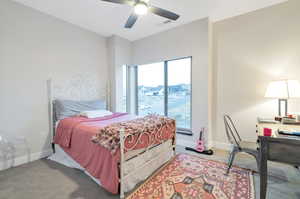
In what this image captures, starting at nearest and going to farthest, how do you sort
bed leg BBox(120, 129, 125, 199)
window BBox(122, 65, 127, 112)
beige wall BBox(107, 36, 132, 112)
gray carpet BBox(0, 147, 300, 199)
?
bed leg BBox(120, 129, 125, 199), gray carpet BBox(0, 147, 300, 199), beige wall BBox(107, 36, 132, 112), window BBox(122, 65, 127, 112)

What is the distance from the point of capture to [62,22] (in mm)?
3049

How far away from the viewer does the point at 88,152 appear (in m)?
1.96

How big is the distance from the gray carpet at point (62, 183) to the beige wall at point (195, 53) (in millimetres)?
1136

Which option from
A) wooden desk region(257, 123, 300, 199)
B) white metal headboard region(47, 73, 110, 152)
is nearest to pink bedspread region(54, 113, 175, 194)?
white metal headboard region(47, 73, 110, 152)

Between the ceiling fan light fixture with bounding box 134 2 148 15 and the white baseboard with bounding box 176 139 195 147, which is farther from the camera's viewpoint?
the white baseboard with bounding box 176 139 195 147

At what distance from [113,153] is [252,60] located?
3052 millimetres

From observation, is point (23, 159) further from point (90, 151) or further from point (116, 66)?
point (116, 66)

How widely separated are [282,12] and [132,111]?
3964 mm

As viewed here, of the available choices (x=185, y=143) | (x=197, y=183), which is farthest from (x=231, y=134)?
(x=185, y=143)

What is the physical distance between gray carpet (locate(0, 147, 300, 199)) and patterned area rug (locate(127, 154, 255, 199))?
0.65 feet

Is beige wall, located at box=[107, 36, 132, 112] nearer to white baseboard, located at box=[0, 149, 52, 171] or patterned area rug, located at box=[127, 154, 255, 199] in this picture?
white baseboard, located at box=[0, 149, 52, 171]

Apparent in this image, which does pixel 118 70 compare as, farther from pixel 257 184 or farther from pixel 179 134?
pixel 257 184

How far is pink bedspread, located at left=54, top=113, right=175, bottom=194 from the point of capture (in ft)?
5.32

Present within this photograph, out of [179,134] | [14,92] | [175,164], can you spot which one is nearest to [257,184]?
[175,164]
